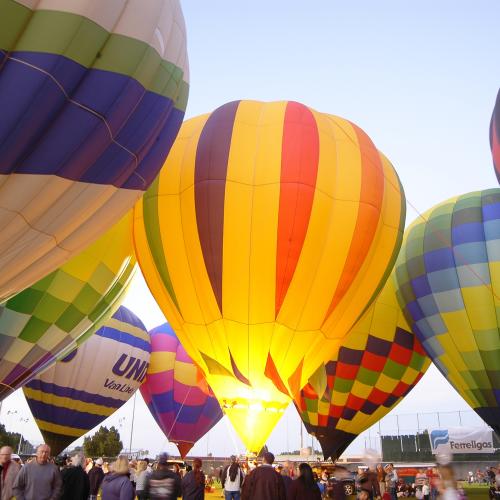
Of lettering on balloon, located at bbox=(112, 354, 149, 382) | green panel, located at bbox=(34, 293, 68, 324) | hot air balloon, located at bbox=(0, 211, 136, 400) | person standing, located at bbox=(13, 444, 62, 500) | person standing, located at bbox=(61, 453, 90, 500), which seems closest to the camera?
person standing, located at bbox=(13, 444, 62, 500)

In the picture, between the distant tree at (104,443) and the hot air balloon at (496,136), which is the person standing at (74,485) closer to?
the hot air balloon at (496,136)

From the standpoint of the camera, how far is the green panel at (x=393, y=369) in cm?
1330

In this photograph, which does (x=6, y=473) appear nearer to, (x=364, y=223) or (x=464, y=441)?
(x=364, y=223)

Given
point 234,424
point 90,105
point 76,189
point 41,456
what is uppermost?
point 90,105

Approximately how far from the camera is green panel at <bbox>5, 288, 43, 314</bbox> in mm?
7797

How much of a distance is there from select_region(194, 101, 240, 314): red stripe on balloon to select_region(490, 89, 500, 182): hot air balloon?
3919 mm

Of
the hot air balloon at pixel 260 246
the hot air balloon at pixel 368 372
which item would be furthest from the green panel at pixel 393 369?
the hot air balloon at pixel 260 246

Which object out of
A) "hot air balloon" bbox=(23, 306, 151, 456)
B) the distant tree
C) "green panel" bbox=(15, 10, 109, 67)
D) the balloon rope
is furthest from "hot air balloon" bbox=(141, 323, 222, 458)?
the distant tree

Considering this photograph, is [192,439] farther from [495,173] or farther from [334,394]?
[495,173]

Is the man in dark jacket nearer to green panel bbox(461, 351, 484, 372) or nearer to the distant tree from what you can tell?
green panel bbox(461, 351, 484, 372)

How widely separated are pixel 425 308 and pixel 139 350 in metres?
7.50

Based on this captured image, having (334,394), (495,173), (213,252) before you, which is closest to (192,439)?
(334,394)

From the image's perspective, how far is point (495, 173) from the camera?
8.96 metres

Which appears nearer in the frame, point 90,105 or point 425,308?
point 90,105
